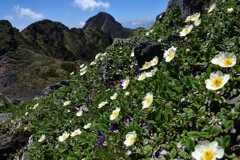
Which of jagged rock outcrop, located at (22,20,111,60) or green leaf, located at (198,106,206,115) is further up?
jagged rock outcrop, located at (22,20,111,60)

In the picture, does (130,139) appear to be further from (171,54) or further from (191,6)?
(191,6)

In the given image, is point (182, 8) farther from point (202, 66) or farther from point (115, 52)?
point (202, 66)

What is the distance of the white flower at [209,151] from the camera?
212cm

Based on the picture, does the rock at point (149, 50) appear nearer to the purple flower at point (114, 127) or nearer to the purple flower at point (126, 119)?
the purple flower at point (126, 119)

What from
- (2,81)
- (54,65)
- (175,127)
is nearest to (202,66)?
(175,127)

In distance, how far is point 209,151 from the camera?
7.22 feet

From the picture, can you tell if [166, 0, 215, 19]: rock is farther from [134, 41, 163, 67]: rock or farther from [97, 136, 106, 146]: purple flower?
[97, 136, 106, 146]: purple flower

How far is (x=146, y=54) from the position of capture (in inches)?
249

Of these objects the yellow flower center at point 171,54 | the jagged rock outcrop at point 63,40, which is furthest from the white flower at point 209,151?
the jagged rock outcrop at point 63,40

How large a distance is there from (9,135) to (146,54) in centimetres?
507

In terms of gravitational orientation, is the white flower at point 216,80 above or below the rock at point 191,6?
below

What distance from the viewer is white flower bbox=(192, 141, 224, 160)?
2.12 metres

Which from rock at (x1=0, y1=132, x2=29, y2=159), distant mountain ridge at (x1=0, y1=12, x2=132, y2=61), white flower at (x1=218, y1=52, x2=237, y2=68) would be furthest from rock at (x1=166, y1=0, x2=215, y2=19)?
distant mountain ridge at (x1=0, y1=12, x2=132, y2=61)

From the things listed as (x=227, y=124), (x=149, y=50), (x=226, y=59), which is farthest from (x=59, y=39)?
(x=227, y=124)
